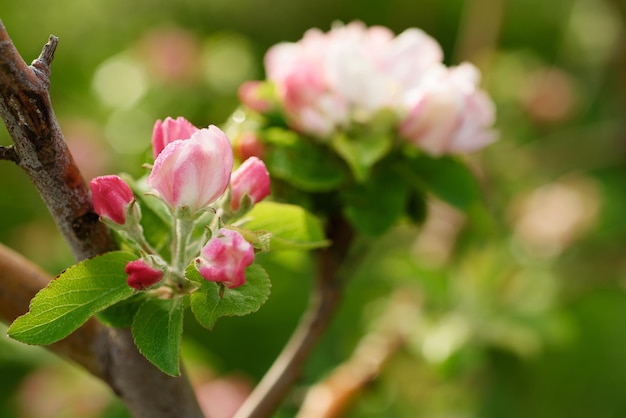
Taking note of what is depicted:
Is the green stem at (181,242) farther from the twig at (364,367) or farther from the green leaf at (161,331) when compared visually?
the twig at (364,367)

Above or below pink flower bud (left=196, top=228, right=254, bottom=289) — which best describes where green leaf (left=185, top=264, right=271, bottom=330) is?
below

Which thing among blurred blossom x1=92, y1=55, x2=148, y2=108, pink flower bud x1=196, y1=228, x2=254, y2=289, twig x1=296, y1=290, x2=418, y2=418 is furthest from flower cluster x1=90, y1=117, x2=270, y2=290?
blurred blossom x1=92, y1=55, x2=148, y2=108

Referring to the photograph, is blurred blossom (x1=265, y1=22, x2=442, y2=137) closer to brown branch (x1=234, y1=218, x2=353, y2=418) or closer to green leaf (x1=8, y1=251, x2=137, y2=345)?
brown branch (x1=234, y1=218, x2=353, y2=418)

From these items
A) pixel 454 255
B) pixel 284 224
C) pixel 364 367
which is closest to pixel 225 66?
pixel 454 255

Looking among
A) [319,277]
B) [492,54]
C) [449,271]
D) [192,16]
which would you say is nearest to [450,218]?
[449,271]

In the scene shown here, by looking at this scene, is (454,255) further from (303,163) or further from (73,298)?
(73,298)

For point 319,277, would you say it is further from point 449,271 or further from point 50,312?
point 449,271
